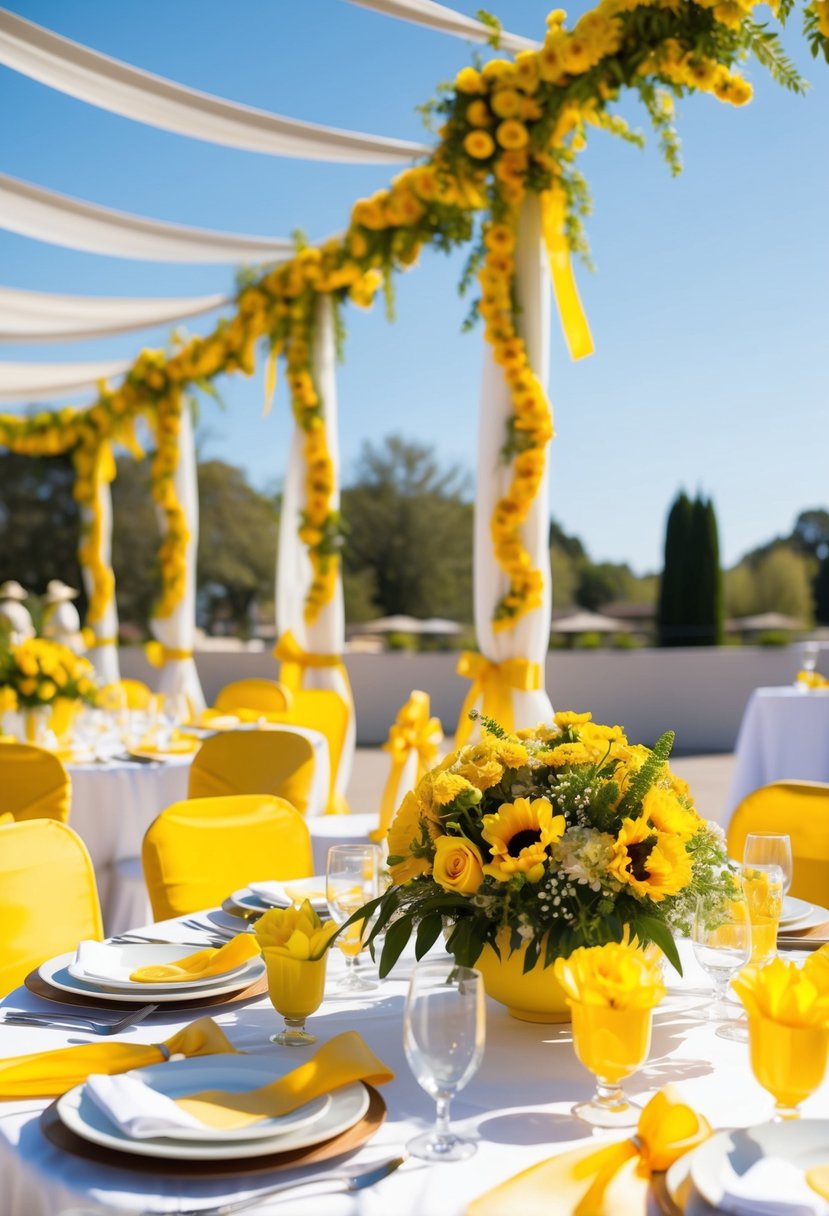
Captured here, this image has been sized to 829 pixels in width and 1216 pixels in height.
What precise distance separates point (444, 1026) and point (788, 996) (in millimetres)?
386

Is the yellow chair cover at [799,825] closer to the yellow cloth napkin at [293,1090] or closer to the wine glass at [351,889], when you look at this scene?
the wine glass at [351,889]

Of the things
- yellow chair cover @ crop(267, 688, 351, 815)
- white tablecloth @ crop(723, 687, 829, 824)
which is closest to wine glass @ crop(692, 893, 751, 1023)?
yellow chair cover @ crop(267, 688, 351, 815)

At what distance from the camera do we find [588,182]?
210 inches

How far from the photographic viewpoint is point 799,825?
278cm

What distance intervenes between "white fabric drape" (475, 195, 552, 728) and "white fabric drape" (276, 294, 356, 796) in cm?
223

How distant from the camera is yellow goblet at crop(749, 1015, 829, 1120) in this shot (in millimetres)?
1201

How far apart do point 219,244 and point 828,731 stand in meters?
4.80

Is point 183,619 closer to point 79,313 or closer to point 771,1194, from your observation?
point 79,313

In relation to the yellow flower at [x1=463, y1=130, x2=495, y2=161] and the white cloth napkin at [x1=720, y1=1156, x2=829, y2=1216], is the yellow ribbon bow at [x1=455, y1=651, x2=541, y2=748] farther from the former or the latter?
the white cloth napkin at [x1=720, y1=1156, x2=829, y2=1216]

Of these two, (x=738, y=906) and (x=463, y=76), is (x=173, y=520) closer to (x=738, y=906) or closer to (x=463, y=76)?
(x=463, y=76)

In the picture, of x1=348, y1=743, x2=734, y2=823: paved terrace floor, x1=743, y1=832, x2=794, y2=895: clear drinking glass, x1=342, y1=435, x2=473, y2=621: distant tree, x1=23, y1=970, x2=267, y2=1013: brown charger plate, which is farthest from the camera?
x1=342, y1=435, x2=473, y2=621: distant tree

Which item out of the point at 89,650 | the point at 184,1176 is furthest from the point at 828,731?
the point at 89,650

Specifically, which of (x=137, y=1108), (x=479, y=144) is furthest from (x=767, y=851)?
(x=479, y=144)

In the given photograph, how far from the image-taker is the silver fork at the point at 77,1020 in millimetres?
1593
